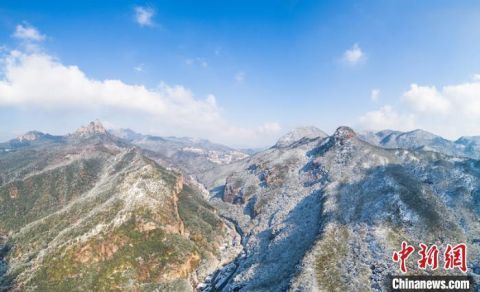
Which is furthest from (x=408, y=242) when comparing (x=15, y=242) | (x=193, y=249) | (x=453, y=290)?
(x=15, y=242)

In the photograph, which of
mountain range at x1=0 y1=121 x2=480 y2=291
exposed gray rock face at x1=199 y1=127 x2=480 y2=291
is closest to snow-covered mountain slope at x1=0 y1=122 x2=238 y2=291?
mountain range at x1=0 y1=121 x2=480 y2=291

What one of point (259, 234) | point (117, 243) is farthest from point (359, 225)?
point (117, 243)

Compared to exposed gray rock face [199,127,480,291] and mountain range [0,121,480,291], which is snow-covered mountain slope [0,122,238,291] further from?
exposed gray rock face [199,127,480,291]

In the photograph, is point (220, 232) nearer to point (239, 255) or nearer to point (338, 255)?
point (239, 255)

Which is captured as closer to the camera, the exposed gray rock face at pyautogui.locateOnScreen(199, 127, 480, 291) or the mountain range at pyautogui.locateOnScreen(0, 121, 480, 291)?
the exposed gray rock face at pyautogui.locateOnScreen(199, 127, 480, 291)

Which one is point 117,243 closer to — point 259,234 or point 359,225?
point 259,234

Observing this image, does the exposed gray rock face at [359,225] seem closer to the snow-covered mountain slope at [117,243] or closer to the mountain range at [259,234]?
the mountain range at [259,234]

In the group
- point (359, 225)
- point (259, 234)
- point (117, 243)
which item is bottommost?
point (259, 234)

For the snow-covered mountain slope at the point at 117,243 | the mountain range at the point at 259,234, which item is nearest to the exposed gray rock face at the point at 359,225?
the mountain range at the point at 259,234

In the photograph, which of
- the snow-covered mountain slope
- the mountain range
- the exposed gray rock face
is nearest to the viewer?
the exposed gray rock face
